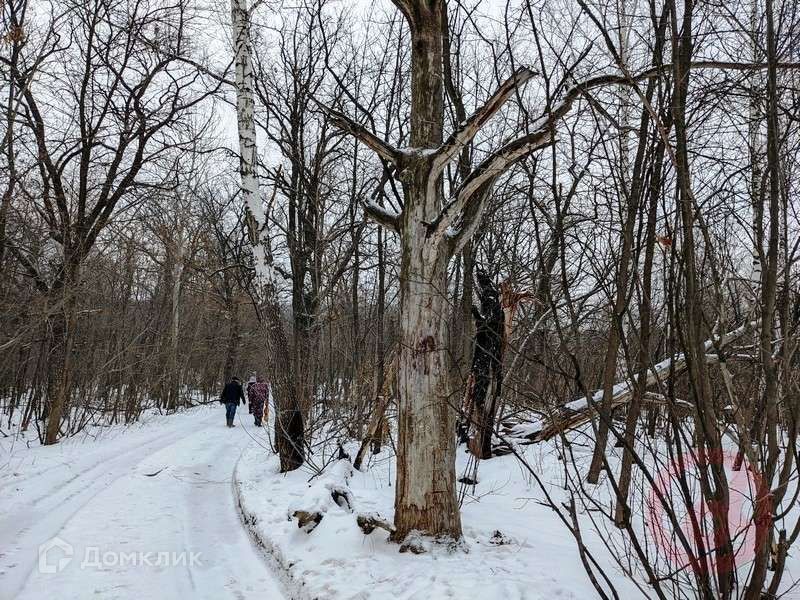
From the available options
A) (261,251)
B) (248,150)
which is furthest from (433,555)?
(248,150)

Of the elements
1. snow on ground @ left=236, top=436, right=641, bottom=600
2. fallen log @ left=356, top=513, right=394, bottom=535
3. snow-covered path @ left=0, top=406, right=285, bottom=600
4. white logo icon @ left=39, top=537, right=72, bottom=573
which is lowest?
snow-covered path @ left=0, top=406, right=285, bottom=600

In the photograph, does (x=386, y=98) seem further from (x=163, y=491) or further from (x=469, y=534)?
(x=469, y=534)

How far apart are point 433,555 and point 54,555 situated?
10.7 ft

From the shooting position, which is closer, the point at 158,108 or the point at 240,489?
the point at 240,489

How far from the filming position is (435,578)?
372cm

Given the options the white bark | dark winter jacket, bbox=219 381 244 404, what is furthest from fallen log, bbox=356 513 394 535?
dark winter jacket, bbox=219 381 244 404

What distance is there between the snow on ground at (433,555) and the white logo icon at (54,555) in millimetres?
1641

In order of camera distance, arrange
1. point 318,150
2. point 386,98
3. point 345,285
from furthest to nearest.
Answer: point 345,285 → point 386,98 → point 318,150

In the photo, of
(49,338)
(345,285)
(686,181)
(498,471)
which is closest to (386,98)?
(345,285)

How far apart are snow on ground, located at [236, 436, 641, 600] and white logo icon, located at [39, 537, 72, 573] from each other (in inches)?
64.6

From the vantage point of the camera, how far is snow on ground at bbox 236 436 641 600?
Result: 3.57 metres

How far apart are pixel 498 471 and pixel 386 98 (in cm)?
844

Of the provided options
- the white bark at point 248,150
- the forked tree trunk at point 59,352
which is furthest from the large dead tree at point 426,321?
the forked tree trunk at point 59,352

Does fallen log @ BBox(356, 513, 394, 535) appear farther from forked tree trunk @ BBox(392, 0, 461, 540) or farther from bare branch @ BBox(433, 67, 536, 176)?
bare branch @ BBox(433, 67, 536, 176)
